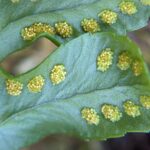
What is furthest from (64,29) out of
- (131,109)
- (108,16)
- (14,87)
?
(131,109)

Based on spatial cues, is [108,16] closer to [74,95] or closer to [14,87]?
[74,95]

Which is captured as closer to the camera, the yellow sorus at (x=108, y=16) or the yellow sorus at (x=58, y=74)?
the yellow sorus at (x=58, y=74)

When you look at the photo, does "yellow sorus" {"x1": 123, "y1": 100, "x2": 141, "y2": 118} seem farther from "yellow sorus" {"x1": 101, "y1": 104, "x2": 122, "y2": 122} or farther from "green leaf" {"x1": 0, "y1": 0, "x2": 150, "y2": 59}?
"green leaf" {"x1": 0, "y1": 0, "x2": 150, "y2": 59}

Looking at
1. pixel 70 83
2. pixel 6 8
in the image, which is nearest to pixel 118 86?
pixel 70 83

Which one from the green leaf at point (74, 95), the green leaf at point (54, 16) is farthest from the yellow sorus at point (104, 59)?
the green leaf at point (54, 16)

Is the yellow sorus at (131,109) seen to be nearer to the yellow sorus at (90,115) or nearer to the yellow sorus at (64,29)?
the yellow sorus at (90,115)

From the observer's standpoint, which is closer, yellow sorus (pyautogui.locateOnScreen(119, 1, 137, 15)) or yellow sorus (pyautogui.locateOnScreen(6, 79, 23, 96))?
yellow sorus (pyautogui.locateOnScreen(6, 79, 23, 96))

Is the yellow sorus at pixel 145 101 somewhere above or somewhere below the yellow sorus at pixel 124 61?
below

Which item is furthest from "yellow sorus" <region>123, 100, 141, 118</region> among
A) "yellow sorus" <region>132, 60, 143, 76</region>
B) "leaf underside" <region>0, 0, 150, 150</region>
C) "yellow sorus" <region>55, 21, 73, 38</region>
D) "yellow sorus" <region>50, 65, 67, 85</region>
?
"yellow sorus" <region>55, 21, 73, 38</region>
